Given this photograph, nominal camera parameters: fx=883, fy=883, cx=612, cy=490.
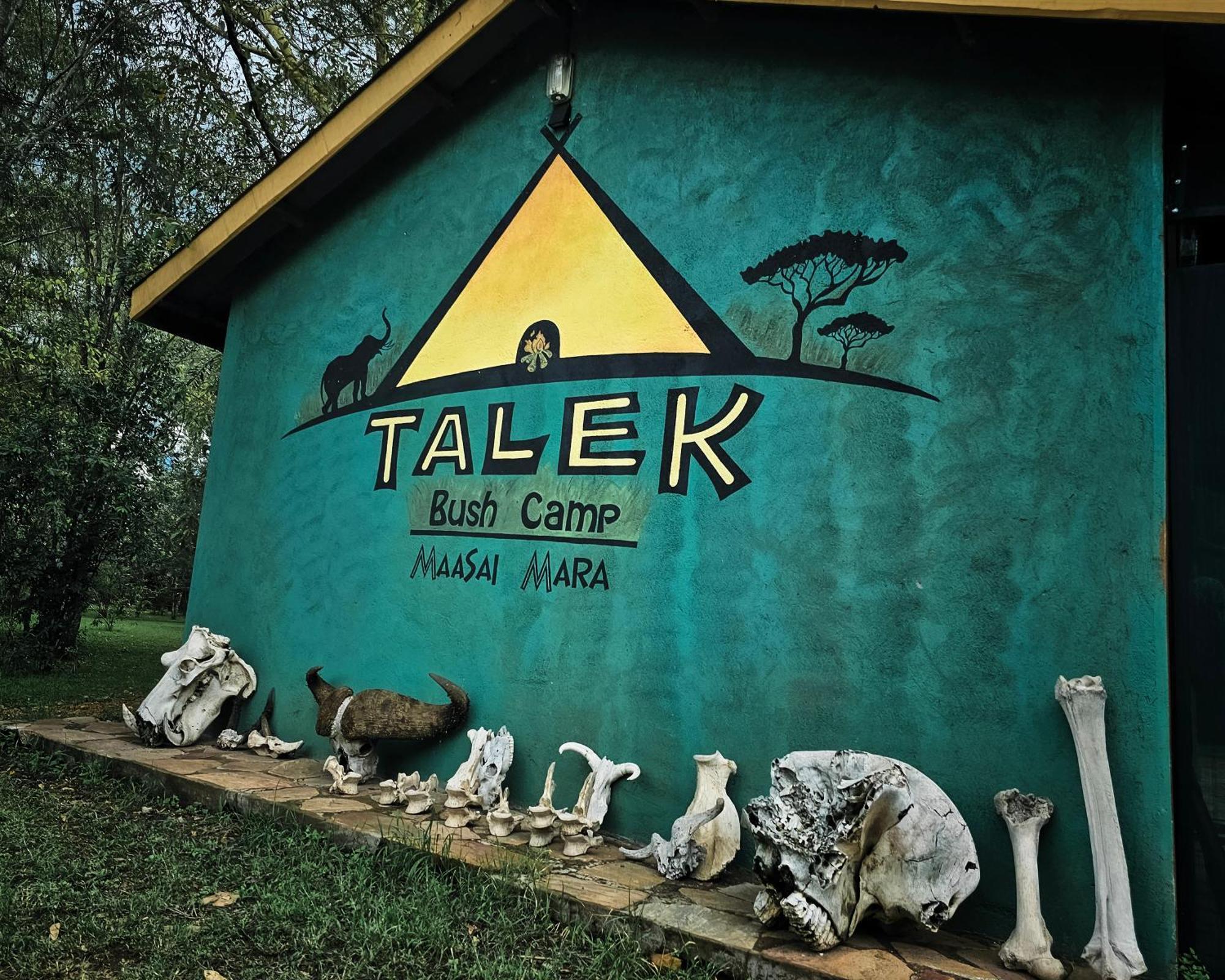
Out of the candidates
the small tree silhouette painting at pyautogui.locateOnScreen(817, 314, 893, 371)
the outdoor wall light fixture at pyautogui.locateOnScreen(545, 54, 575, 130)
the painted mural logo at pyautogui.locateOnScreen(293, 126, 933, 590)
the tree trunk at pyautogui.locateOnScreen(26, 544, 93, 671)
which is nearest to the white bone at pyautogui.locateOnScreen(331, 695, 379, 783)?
the painted mural logo at pyautogui.locateOnScreen(293, 126, 933, 590)

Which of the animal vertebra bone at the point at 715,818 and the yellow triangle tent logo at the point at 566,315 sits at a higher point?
the yellow triangle tent logo at the point at 566,315

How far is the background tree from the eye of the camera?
9.65 m

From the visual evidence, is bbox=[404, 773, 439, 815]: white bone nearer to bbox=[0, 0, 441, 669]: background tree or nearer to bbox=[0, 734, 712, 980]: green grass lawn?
bbox=[0, 734, 712, 980]: green grass lawn

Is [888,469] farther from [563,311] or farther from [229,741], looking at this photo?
[229,741]

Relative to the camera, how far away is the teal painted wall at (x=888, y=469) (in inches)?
128

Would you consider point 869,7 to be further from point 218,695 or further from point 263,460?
point 218,695

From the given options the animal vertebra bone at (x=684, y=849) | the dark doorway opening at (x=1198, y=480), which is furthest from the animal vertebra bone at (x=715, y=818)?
the dark doorway opening at (x=1198, y=480)

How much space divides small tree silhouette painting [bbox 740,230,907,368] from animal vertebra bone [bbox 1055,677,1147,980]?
1.66 meters

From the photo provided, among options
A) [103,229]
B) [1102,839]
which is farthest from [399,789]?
[103,229]

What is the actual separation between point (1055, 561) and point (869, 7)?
92.9 inches

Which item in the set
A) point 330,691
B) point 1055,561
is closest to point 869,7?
point 1055,561

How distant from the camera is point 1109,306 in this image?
335 centimetres

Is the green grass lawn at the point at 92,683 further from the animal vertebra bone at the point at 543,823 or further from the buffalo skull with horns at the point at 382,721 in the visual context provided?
the animal vertebra bone at the point at 543,823

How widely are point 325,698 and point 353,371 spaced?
2190 mm
